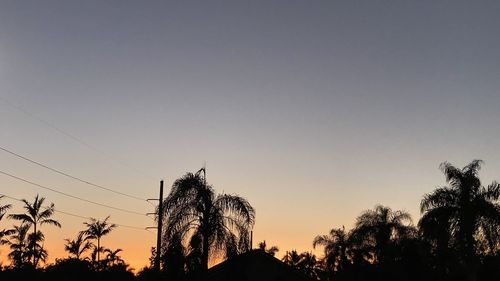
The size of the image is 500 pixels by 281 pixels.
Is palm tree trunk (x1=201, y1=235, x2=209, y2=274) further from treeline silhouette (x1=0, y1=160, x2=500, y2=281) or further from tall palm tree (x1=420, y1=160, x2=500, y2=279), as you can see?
tall palm tree (x1=420, y1=160, x2=500, y2=279)

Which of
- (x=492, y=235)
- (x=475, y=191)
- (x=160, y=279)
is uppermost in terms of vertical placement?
(x=475, y=191)

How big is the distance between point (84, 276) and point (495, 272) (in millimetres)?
28382

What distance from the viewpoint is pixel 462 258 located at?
3394 centimetres

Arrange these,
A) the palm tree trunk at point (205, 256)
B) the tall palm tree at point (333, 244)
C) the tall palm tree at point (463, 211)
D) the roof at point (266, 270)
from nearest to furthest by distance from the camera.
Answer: the palm tree trunk at point (205, 256), the tall palm tree at point (463, 211), the roof at point (266, 270), the tall palm tree at point (333, 244)

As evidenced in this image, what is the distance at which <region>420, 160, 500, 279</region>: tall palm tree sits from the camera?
3394 cm

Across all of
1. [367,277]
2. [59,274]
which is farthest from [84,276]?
[367,277]

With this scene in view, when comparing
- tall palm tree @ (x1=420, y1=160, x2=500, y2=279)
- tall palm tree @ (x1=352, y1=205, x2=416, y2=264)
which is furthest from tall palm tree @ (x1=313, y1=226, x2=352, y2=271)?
tall palm tree @ (x1=420, y1=160, x2=500, y2=279)

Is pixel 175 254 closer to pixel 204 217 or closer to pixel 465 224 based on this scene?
pixel 204 217

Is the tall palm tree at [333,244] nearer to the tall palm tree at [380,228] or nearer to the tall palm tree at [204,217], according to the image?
the tall palm tree at [380,228]

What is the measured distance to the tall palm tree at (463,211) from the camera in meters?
33.9

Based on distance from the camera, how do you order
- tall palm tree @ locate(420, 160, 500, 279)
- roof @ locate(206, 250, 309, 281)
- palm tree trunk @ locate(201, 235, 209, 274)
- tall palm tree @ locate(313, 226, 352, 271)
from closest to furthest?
palm tree trunk @ locate(201, 235, 209, 274), tall palm tree @ locate(420, 160, 500, 279), roof @ locate(206, 250, 309, 281), tall palm tree @ locate(313, 226, 352, 271)

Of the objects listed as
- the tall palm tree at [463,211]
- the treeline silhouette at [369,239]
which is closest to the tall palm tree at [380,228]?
the treeline silhouette at [369,239]

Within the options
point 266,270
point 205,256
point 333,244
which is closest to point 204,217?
point 205,256

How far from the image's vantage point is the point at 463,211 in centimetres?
3431
